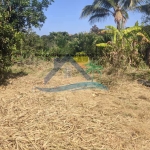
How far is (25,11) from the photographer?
31.4 ft

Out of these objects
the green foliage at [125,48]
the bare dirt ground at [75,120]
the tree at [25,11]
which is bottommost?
the bare dirt ground at [75,120]

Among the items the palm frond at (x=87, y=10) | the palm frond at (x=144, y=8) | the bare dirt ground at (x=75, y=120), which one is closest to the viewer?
the bare dirt ground at (x=75, y=120)

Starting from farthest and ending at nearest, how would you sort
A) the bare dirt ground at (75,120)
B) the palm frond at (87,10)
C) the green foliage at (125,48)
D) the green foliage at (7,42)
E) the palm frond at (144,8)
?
the palm frond at (87,10) → the palm frond at (144,8) → the green foliage at (125,48) → the green foliage at (7,42) → the bare dirt ground at (75,120)

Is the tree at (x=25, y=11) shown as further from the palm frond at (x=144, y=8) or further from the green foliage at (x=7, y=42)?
the palm frond at (x=144, y=8)

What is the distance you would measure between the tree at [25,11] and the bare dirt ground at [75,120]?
541 centimetres

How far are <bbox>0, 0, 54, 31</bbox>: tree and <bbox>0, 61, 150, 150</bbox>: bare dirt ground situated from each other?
5407 millimetres

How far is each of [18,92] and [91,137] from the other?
105 inches

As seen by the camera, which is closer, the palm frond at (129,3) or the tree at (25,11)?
the tree at (25,11)

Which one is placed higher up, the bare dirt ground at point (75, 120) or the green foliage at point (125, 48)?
the green foliage at point (125, 48)

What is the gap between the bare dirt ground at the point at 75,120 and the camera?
2795 millimetres

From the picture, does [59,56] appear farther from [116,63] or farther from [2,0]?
[116,63]

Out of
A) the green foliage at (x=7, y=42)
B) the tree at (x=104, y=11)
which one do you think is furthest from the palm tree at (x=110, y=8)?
the green foliage at (x=7, y=42)

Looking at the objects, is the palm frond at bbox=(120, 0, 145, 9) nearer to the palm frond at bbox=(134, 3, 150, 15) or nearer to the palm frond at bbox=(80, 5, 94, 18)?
the palm frond at bbox=(134, 3, 150, 15)

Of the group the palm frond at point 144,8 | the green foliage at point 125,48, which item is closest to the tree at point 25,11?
the green foliage at point 125,48
